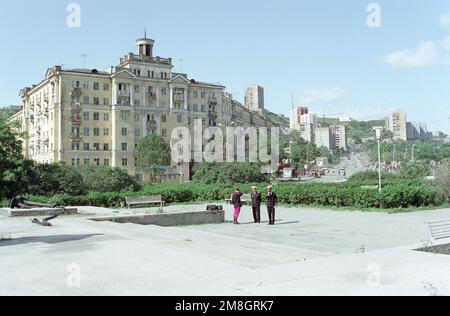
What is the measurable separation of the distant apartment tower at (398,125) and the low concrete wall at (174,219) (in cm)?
16685

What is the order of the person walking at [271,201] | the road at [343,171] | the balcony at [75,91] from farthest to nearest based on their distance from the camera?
the road at [343,171], the balcony at [75,91], the person walking at [271,201]

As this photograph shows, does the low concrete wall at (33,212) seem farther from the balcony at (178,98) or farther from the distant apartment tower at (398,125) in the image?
the distant apartment tower at (398,125)

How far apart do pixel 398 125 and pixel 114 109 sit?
427 feet

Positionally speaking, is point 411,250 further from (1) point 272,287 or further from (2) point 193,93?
(2) point 193,93

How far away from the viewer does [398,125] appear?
17875cm

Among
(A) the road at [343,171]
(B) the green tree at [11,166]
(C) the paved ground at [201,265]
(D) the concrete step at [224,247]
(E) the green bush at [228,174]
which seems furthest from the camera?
(A) the road at [343,171]

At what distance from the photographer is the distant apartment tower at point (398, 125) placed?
176000 millimetres

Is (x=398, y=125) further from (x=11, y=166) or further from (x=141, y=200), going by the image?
(x=11, y=166)

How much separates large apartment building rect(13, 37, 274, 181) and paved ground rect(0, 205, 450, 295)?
6114 cm

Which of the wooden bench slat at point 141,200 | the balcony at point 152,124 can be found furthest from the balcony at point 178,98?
the wooden bench slat at point 141,200

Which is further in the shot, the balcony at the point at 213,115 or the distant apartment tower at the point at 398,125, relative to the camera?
the distant apartment tower at the point at 398,125

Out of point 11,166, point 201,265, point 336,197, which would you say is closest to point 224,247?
point 201,265
